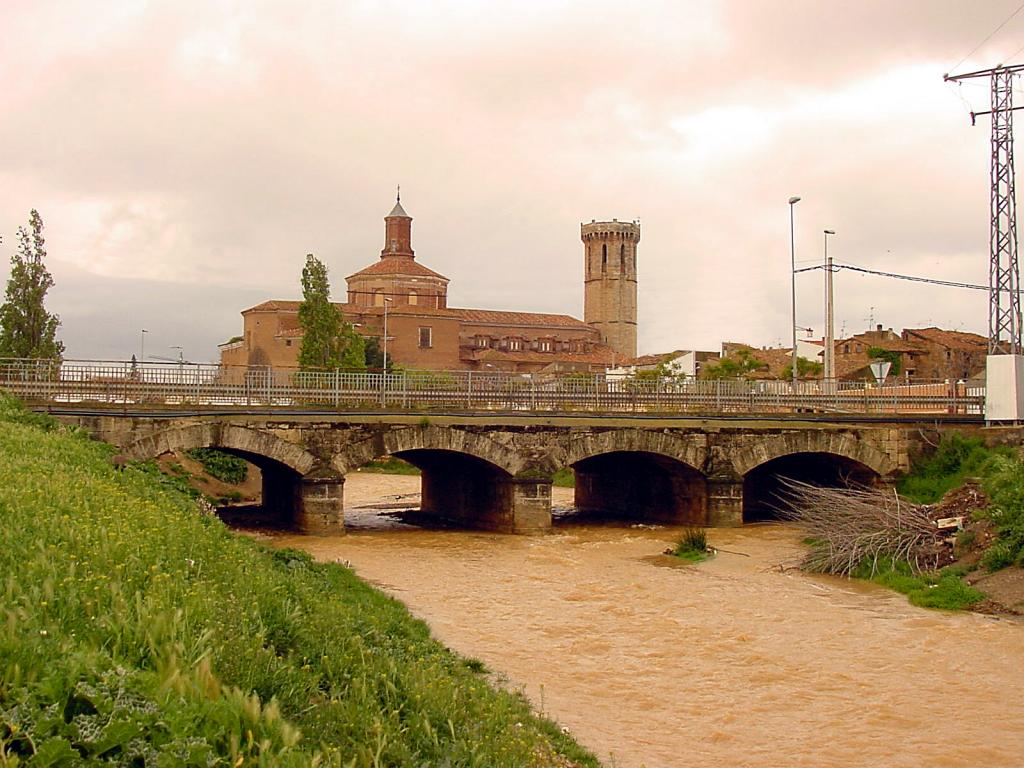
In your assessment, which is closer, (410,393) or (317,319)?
(410,393)

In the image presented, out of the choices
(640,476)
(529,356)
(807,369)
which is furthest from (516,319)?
(640,476)

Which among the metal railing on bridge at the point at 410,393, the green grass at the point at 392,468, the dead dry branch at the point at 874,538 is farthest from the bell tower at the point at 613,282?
the dead dry branch at the point at 874,538

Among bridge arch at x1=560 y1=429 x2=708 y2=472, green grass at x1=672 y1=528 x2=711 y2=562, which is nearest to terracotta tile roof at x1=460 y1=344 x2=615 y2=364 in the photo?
bridge arch at x1=560 y1=429 x2=708 y2=472

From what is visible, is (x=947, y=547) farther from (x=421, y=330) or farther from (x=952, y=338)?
(x=421, y=330)

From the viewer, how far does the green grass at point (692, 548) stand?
22.1 m

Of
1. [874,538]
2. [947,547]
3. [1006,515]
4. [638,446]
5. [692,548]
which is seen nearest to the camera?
[1006,515]

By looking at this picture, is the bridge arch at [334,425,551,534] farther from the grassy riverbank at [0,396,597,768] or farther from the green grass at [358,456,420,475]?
the green grass at [358,456,420,475]

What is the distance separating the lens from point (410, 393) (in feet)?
87.4

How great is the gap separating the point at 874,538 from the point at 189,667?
17193 mm

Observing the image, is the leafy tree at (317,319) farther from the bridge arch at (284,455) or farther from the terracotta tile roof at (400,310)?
the terracotta tile roof at (400,310)

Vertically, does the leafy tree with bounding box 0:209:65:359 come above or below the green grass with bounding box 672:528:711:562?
above

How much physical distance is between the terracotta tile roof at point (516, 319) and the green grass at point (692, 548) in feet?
215

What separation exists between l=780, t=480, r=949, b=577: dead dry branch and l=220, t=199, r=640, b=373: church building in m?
47.0

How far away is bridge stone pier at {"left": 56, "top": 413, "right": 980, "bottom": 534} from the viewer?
23234 millimetres
